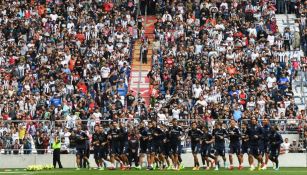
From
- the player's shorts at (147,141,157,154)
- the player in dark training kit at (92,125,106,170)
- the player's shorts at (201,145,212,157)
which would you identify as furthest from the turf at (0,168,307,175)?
the player's shorts at (147,141,157,154)

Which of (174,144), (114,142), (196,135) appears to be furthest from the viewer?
(114,142)

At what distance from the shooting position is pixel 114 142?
4512cm

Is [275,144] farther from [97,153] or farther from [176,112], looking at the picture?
[97,153]

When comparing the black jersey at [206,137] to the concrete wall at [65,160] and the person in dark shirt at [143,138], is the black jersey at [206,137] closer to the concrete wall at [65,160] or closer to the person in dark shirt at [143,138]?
the person in dark shirt at [143,138]

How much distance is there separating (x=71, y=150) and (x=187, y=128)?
197 inches

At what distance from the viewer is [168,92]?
51531 millimetres

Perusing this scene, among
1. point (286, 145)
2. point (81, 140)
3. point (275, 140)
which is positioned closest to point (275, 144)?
point (275, 140)

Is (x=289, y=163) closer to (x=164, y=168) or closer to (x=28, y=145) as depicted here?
(x=164, y=168)

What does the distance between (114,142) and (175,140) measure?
2431mm

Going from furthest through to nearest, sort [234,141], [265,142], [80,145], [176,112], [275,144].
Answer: [176,112] < [80,145] < [234,141] < [265,142] < [275,144]

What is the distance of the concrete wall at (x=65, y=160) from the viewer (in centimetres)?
4750

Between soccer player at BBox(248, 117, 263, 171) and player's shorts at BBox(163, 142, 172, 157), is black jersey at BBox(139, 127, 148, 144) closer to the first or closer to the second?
player's shorts at BBox(163, 142, 172, 157)

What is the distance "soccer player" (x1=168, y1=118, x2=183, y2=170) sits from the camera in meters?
44.8

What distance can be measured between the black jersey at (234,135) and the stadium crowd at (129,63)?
2.24 meters
